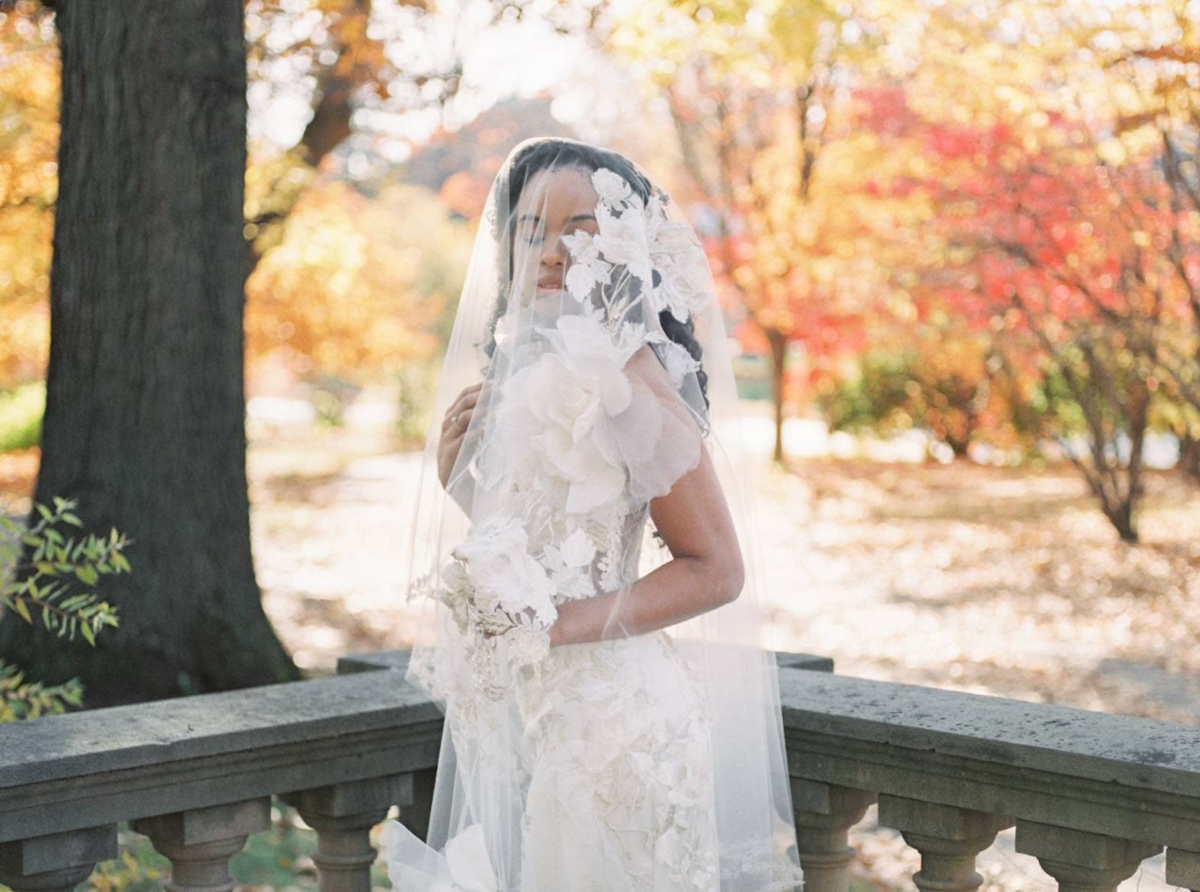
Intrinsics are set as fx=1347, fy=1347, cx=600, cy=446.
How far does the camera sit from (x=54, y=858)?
2.46 m

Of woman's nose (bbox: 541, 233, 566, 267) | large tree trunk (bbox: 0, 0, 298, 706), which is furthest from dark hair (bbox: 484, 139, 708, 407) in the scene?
large tree trunk (bbox: 0, 0, 298, 706)

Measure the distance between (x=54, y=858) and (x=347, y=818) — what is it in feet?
2.06

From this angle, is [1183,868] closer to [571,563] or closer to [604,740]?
[604,740]

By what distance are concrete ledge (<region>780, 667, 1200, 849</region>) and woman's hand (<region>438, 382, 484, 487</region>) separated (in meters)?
0.90

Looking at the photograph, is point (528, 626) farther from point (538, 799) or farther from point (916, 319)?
point (916, 319)

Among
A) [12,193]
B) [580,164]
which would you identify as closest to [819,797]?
[580,164]

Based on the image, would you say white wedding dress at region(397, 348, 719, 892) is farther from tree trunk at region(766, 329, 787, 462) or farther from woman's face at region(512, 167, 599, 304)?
tree trunk at region(766, 329, 787, 462)

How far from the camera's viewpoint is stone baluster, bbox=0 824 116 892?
7.98 feet

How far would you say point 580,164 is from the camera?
7.82 feet

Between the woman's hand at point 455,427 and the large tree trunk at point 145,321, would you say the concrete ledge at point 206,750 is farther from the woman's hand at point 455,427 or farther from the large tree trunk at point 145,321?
the large tree trunk at point 145,321

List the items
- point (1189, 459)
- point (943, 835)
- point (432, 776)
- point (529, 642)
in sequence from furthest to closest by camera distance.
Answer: point (1189, 459), point (432, 776), point (943, 835), point (529, 642)

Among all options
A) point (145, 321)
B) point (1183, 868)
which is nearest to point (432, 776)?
point (1183, 868)

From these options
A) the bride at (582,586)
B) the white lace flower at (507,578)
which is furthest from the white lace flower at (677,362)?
the white lace flower at (507,578)

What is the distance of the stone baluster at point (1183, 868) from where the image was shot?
2203mm
